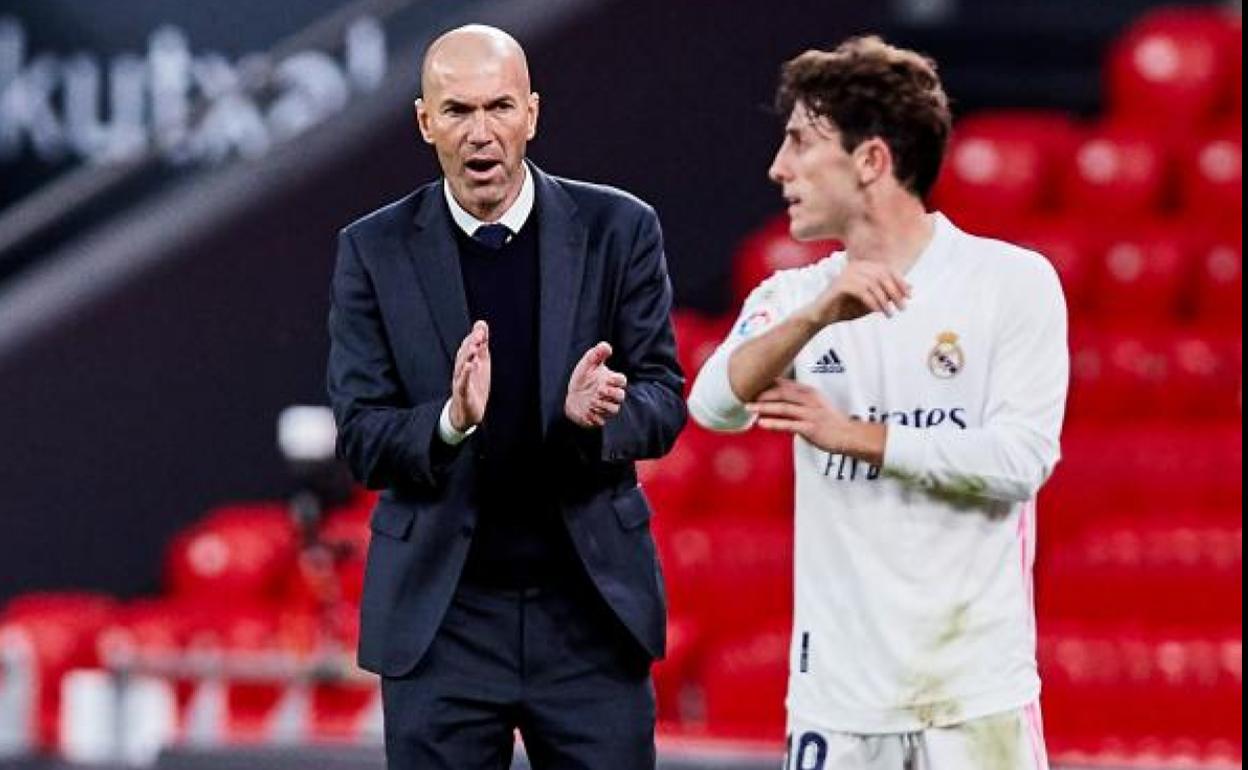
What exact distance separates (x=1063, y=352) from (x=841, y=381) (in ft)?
1.05

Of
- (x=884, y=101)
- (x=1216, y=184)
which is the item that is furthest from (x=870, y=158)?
(x=1216, y=184)

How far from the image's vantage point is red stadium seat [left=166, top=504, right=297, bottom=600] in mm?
9539

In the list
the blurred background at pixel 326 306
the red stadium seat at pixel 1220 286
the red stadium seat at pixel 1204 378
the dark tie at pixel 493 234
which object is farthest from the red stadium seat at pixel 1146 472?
the dark tie at pixel 493 234

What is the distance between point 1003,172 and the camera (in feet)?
32.8

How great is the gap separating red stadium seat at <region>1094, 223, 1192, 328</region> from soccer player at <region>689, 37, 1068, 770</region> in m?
4.72

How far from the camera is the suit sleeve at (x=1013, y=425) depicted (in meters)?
4.63

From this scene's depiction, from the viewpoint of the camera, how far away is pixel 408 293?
15.7 ft

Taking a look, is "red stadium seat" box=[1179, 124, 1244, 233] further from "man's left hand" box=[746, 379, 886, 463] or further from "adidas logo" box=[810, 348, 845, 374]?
"man's left hand" box=[746, 379, 886, 463]

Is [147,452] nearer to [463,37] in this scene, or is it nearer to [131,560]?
[131,560]

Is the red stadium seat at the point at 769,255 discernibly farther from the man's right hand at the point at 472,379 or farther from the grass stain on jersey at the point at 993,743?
the man's right hand at the point at 472,379

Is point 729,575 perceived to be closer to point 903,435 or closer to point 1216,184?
point 1216,184

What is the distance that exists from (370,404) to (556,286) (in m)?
0.32

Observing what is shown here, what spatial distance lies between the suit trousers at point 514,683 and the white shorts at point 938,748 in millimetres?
276

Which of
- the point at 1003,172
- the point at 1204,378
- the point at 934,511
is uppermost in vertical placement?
the point at 1003,172
